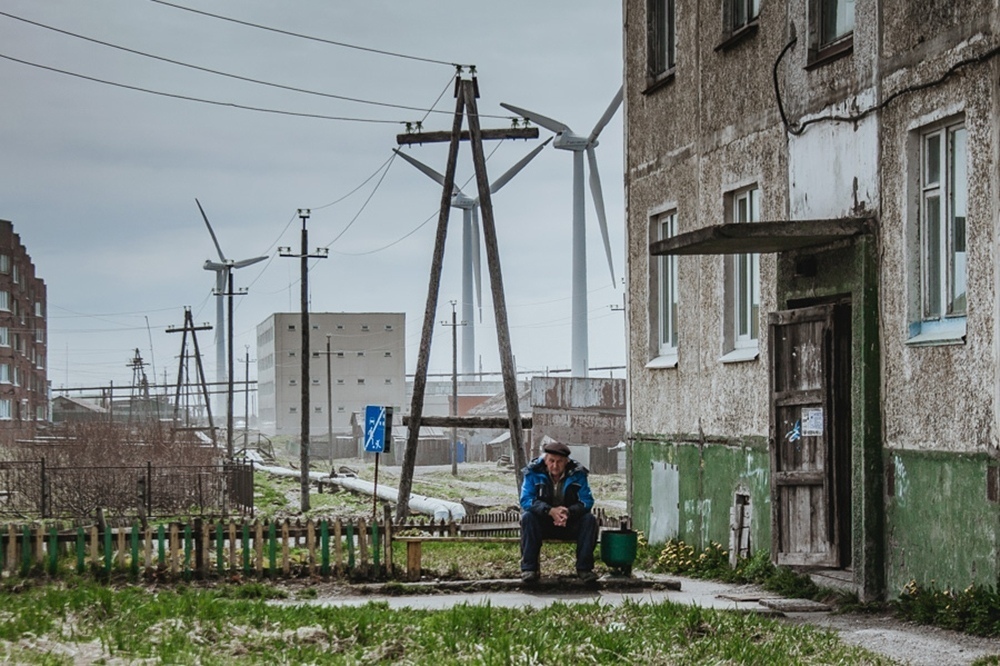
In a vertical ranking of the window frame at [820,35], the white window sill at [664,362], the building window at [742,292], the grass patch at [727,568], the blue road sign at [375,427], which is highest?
the window frame at [820,35]

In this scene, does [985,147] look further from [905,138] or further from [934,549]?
[934,549]

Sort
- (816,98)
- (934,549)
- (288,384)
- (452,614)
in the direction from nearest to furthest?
(452,614) < (934,549) < (816,98) < (288,384)

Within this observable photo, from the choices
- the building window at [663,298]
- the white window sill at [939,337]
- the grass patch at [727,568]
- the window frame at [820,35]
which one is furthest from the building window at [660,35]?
the white window sill at [939,337]

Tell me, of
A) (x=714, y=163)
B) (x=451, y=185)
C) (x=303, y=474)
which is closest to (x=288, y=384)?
(x=303, y=474)

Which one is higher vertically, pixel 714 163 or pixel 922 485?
pixel 714 163

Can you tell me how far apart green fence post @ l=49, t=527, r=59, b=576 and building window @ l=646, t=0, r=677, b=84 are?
9.36 m

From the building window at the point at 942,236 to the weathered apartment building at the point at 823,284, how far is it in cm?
2

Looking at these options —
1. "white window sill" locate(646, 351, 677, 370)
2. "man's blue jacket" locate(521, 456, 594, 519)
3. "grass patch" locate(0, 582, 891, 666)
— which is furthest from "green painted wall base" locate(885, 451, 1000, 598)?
"white window sill" locate(646, 351, 677, 370)

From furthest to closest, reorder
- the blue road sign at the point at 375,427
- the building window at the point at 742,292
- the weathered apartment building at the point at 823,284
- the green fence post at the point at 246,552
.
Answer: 1. the blue road sign at the point at 375,427
2. the building window at the point at 742,292
3. the green fence post at the point at 246,552
4. the weathered apartment building at the point at 823,284

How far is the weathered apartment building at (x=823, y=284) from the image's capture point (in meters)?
11.5

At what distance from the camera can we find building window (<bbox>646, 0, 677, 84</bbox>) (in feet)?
62.1

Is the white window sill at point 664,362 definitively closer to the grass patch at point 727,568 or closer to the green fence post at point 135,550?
the grass patch at point 727,568

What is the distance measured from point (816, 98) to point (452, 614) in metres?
6.54

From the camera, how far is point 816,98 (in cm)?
1419
